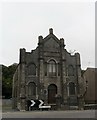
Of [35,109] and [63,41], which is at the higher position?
[63,41]

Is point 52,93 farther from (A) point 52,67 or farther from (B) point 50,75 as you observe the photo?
(A) point 52,67

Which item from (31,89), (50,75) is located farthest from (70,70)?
(31,89)

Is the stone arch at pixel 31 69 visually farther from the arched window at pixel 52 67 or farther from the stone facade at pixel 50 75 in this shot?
the arched window at pixel 52 67

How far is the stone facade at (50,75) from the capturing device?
38.3 meters

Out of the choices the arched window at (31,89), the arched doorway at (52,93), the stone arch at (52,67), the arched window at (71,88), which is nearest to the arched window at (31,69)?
the arched window at (31,89)

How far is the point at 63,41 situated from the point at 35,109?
13.0 m

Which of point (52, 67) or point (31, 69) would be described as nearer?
point (31, 69)

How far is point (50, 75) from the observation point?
40156mm

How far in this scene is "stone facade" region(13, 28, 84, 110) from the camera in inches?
1510

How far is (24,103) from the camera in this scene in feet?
122

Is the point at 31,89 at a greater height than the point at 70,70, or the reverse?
the point at 70,70

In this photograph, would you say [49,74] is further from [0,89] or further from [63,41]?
[0,89]

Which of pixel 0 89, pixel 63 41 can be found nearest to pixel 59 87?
pixel 63 41

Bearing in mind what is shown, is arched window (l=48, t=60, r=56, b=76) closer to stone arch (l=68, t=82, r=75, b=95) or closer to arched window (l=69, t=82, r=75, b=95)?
stone arch (l=68, t=82, r=75, b=95)
